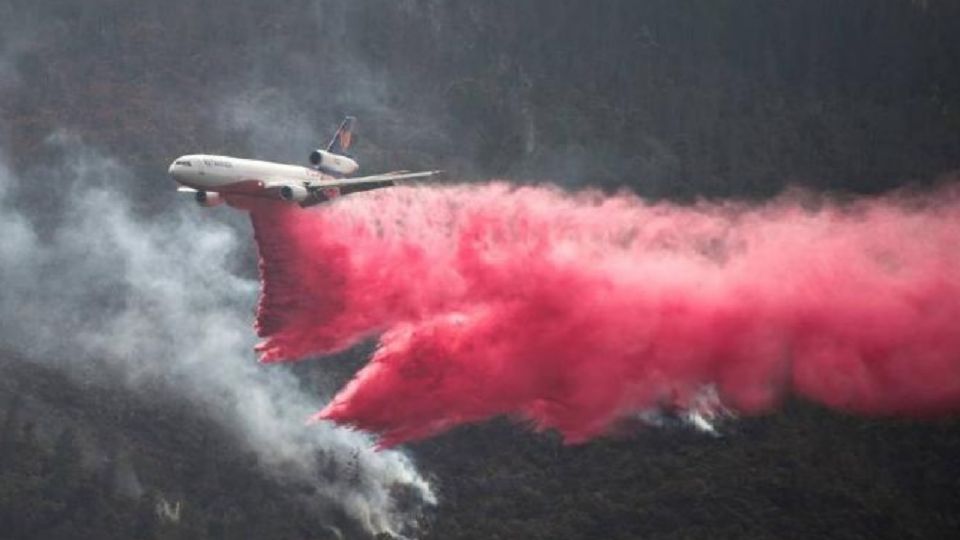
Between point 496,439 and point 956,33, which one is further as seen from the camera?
point 956,33

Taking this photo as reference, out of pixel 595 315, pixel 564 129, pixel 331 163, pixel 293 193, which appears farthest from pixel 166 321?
pixel 564 129

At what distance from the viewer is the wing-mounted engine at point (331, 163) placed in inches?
2692

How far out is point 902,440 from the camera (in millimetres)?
93438

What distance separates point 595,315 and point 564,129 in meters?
48.0

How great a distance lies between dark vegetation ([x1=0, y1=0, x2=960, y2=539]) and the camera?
8369cm

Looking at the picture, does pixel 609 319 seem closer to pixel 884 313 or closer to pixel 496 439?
pixel 884 313

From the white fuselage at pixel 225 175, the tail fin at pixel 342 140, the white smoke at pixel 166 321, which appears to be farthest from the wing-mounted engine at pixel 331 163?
the white smoke at pixel 166 321

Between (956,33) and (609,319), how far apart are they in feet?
221

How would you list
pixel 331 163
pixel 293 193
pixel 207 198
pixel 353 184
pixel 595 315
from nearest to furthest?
pixel 207 198 → pixel 293 193 → pixel 353 184 → pixel 595 315 → pixel 331 163

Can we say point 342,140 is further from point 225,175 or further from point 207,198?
point 207,198

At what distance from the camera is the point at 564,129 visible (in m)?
113

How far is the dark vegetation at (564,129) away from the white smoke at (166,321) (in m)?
1.78

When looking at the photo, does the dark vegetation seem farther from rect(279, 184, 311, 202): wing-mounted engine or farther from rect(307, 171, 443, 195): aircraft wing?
rect(279, 184, 311, 202): wing-mounted engine

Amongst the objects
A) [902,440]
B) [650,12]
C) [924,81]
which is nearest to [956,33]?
[924,81]
